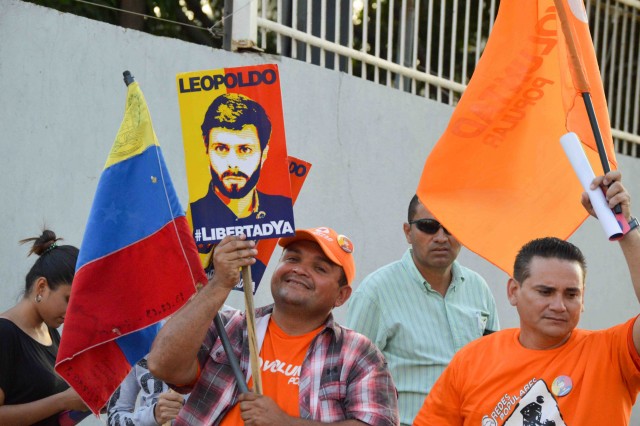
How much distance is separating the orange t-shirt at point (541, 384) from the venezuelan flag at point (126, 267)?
1023mm

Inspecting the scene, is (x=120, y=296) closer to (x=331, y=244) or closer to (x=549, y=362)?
(x=331, y=244)

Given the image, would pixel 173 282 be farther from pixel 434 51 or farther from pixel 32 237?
pixel 434 51

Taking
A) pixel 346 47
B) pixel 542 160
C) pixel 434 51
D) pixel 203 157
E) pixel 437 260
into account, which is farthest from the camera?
pixel 434 51

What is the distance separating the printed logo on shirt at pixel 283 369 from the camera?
418 cm

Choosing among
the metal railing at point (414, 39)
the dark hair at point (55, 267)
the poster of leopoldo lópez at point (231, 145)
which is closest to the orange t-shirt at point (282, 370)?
the poster of leopoldo lópez at point (231, 145)

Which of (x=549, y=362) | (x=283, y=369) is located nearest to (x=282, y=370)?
(x=283, y=369)

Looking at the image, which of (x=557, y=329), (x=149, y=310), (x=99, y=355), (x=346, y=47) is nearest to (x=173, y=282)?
(x=149, y=310)

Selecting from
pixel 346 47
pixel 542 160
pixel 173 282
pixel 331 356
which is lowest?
pixel 331 356

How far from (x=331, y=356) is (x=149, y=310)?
693mm

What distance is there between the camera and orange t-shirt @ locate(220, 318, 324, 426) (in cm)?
415

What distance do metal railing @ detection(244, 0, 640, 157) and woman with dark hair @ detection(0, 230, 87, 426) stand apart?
2.43 m

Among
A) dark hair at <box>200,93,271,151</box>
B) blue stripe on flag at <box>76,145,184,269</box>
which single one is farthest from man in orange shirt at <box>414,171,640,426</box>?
blue stripe on flag at <box>76,145,184,269</box>

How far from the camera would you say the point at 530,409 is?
390 centimetres

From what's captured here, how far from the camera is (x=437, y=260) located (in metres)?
5.56
